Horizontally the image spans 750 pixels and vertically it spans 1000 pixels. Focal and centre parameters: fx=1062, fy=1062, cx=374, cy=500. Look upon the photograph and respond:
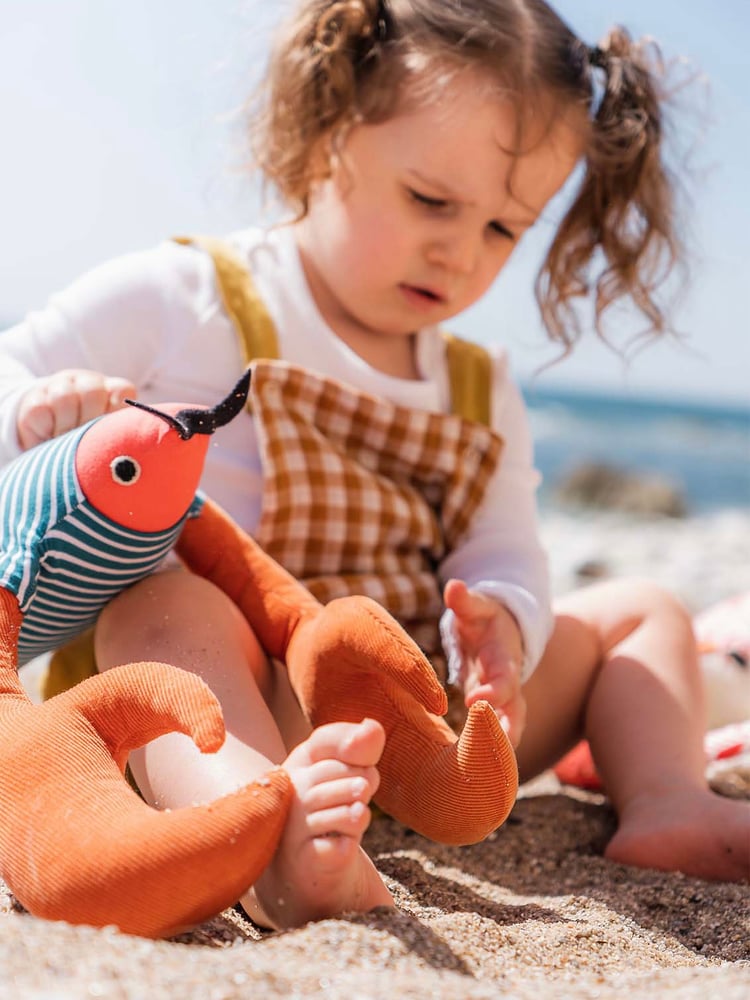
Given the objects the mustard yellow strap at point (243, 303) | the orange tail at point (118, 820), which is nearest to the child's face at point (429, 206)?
the mustard yellow strap at point (243, 303)

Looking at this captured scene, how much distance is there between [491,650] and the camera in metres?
1.30

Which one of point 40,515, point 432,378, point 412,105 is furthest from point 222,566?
point 412,105

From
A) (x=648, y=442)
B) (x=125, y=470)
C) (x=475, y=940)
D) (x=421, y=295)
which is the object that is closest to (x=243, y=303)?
(x=421, y=295)

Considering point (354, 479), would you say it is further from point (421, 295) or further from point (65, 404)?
point (65, 404)

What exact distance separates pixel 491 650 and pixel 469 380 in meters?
0.57

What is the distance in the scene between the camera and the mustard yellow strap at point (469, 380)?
5.58 feet

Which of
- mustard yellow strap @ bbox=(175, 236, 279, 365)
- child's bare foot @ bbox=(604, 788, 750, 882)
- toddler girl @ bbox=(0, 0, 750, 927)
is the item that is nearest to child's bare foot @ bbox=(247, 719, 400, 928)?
toddler girl @ bbox=(0, 0, 750, 927)

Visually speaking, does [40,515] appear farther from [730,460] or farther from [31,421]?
[730,460]

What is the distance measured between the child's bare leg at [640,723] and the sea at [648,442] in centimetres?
828

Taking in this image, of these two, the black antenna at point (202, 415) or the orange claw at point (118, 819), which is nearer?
the orange claw at point (118, 819)

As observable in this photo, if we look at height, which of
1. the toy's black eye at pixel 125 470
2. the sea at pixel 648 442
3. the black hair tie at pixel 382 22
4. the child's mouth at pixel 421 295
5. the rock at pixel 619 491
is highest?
the black hair tie at pixel 382 22

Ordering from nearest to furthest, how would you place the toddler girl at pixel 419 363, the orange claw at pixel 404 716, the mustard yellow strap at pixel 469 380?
the orange claw at pixel 404 716, the toddler girl at pixel 419 363, the mustard yellow strap at pixel 469 380

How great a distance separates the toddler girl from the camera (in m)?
1.42

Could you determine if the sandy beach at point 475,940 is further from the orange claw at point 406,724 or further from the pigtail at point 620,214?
the pigtail at point 620,214
